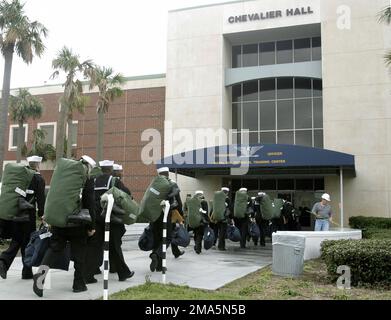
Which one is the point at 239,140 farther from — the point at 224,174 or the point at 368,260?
the point at 368,260

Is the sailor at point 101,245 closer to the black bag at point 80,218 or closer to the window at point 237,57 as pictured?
the black bag at point 80,218

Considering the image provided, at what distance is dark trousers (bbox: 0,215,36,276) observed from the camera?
7168 millimetres

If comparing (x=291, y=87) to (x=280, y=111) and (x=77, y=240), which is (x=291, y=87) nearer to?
(x=280, y=111)

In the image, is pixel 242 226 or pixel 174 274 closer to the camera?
pixel 174 274

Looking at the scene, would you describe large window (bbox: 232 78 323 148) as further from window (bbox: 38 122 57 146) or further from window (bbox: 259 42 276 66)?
window (bbox: 38 122 57 146)

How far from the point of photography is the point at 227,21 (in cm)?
2823

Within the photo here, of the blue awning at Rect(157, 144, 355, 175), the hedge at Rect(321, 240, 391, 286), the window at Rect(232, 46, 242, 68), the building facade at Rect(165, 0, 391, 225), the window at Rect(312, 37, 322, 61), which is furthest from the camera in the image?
the window at Rect(232, 46, 242, 68)

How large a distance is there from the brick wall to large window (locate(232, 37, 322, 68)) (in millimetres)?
5722

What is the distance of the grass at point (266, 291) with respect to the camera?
19.6 ft

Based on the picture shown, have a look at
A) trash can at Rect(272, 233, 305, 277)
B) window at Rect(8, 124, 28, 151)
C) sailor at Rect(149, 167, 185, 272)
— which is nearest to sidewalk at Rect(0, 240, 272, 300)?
sailor at Rect(149, 167, 185, 272)

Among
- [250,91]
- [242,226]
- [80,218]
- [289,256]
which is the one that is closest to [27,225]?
[80,218]

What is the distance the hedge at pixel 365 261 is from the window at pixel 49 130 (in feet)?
100

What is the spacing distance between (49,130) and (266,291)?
31.7m

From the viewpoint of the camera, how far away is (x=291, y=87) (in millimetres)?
27594
